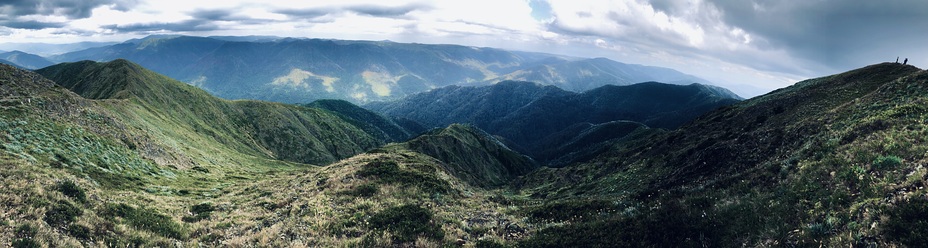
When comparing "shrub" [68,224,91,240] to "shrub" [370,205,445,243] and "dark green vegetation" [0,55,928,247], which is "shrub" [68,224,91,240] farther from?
"shrub" [370,205,445,243]

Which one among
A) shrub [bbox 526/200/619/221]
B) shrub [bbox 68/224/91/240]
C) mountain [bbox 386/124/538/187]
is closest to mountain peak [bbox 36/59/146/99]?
mountain [bbox 386/124/538/187]

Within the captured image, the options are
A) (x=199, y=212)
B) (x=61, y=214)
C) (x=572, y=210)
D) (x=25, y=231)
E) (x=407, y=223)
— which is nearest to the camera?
(x=25, y=231)

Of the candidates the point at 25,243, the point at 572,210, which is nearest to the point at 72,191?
the point at 25,243

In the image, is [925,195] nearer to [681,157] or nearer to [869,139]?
[869,139]

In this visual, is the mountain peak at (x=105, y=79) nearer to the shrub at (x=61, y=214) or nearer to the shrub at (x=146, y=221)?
the shrub at (x=146, y=221)

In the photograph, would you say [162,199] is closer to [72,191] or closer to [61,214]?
[72,191]

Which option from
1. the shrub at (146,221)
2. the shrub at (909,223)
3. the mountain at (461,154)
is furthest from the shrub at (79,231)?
the mountain at (461,154)
